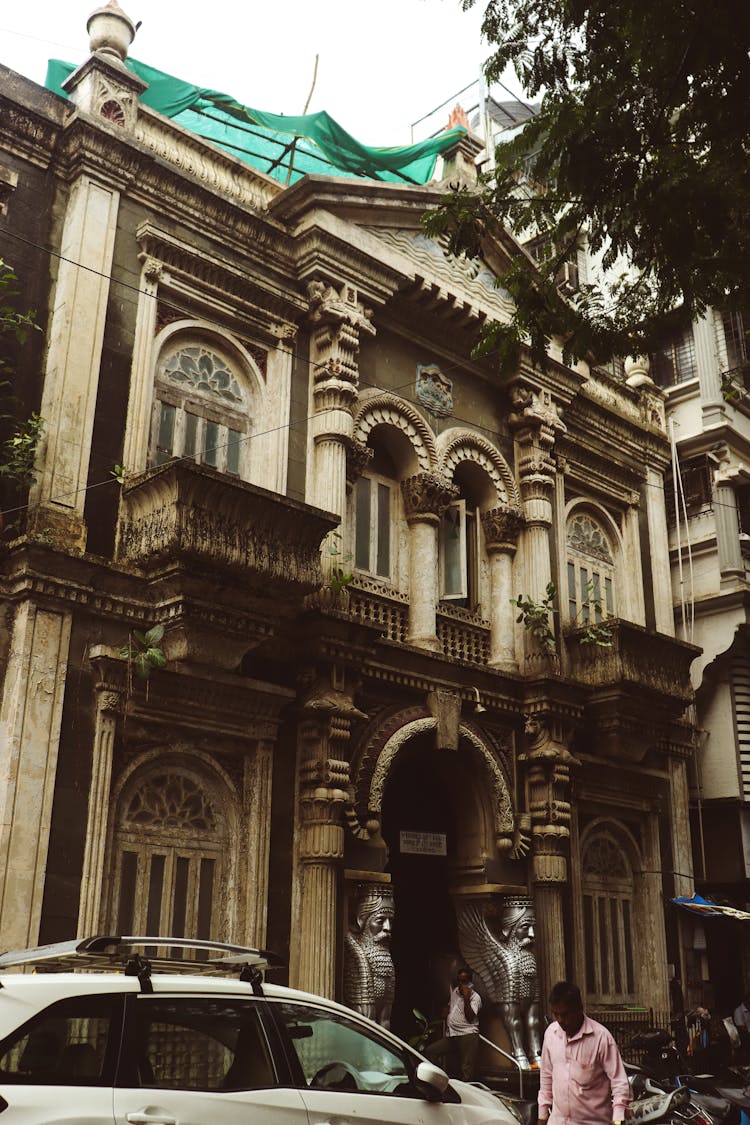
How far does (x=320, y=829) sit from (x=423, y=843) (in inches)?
95.0

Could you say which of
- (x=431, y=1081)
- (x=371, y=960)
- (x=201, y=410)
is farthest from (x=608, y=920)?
(x=431, y=1081)

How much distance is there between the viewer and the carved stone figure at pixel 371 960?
1159 centimetres

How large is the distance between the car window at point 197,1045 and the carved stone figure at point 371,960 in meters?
6.44

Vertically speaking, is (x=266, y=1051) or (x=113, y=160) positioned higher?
(x=113, y=160)

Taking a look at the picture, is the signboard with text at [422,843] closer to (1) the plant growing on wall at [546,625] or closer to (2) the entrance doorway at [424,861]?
(2) the entrance doorway at [424,861]

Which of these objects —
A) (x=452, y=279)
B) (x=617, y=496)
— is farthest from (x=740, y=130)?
(x=617, y=496)

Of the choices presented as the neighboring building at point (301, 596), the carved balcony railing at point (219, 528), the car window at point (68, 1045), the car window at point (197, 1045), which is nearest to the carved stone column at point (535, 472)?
the neighboring building at point (301, 596)

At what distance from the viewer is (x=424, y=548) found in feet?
46.5

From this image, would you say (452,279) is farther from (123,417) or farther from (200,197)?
(123,417)

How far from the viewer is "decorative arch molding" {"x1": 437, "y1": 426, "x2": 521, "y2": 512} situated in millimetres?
14867

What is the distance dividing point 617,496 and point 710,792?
508 cm

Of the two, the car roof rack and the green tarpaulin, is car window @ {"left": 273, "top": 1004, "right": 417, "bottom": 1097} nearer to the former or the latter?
the car roof rack

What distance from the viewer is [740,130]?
25.1 feet

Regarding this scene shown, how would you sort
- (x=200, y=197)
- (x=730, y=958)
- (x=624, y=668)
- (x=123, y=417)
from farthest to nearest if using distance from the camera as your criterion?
(x=730, y=958) < (x=624, y=668) < (x=200, y=197) < (x=123, y=417)
